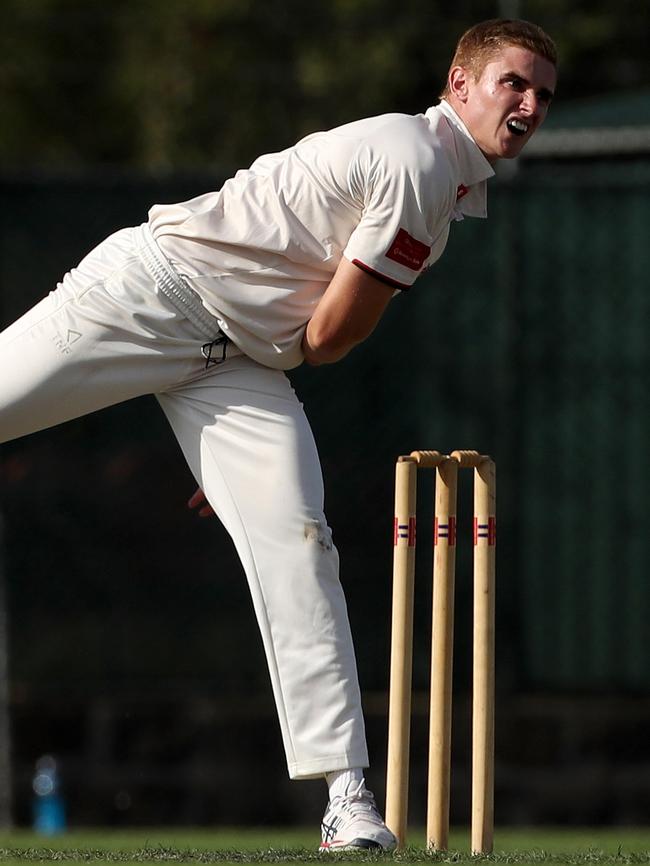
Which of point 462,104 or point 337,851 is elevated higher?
point 462,104

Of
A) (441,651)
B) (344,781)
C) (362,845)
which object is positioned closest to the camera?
(362,845)

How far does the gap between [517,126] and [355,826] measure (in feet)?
4.66

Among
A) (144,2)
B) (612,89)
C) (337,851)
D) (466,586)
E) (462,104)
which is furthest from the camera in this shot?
(144,2)

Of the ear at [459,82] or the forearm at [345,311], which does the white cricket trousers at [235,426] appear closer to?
the forearm at [345,311]

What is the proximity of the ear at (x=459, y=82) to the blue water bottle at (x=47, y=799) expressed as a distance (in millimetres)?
3924

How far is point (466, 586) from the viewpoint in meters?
6.70

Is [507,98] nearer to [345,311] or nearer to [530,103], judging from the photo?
[530,103]

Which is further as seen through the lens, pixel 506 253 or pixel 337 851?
pixel 506 253

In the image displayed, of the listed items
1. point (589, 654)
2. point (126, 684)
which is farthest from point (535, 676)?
point (126, 684)

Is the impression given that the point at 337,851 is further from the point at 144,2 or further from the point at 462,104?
the point at 144,2

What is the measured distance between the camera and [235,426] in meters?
3.75

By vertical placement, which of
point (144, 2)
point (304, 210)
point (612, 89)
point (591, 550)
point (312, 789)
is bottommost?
point (312, 789)

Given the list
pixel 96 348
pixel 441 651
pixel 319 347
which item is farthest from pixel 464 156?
pixel 441 651

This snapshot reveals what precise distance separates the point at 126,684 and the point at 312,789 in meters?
0.80
